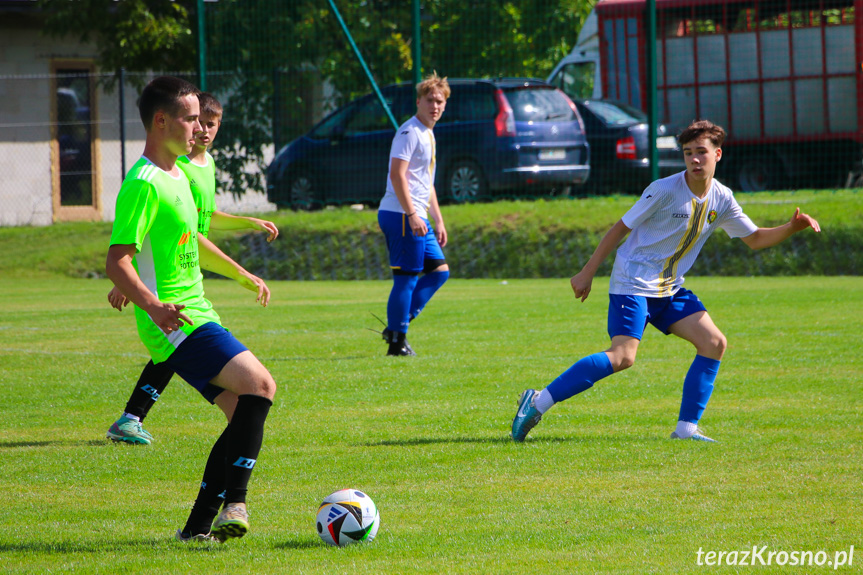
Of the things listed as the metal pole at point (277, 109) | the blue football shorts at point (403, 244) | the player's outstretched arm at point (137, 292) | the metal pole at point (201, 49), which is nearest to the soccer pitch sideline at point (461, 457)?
the blue football shorts at point (403, 244)

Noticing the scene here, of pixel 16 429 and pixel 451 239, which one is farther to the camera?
pixel 451 239

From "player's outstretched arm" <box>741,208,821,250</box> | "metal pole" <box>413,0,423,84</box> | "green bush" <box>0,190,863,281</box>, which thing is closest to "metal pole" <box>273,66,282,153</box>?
"green bush" <box>0,190,863,281</box>

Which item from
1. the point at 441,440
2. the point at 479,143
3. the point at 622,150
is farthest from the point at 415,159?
the point at 622,150

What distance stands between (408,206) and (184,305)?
4.59 m

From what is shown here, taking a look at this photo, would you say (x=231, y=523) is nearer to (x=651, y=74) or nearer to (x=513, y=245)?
(x=513, y=245)

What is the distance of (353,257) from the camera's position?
16.7 m

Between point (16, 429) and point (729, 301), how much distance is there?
7.78 metres

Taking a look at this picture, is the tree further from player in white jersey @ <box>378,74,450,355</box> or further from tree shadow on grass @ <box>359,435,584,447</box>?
tree shadow on grass @ <box>359,435,584,447</box>

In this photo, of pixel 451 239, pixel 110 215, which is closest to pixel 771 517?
pixel 451 239

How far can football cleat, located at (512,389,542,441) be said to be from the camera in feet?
19.4

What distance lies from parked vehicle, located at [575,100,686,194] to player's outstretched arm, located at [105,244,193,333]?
13.5 m

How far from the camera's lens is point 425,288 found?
9.37 m

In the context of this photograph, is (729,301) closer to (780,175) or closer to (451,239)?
(451,239)

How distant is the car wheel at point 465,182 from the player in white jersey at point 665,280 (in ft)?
36.5
